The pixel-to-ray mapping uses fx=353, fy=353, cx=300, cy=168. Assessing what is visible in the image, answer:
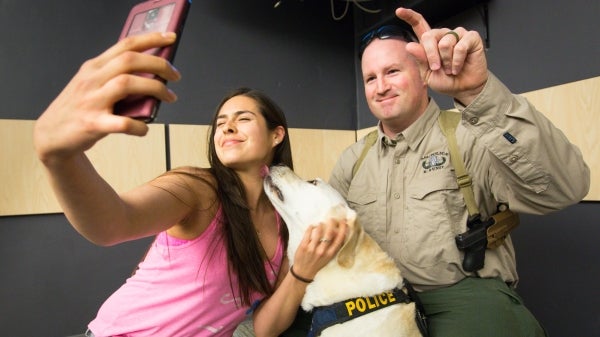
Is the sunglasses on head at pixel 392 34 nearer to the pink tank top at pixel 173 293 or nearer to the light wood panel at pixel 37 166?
the pink tank top at pixel 173 293

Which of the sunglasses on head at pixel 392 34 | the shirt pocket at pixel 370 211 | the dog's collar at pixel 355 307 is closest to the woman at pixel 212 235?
the dog's collar at pixel 355 307

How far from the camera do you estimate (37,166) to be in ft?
6.78

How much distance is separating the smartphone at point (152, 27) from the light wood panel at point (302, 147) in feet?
6.43

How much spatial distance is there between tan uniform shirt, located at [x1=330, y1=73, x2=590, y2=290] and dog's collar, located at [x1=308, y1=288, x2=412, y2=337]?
22 cm

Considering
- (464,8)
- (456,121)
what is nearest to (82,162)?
(456,121)

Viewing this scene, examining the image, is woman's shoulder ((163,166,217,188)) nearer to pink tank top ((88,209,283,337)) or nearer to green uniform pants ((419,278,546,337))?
pink tank top ((88,209,283,337))

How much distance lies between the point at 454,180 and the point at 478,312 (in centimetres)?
43

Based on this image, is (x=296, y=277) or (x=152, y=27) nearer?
(x=152, y=27)

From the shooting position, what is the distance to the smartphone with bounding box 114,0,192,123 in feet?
1.46

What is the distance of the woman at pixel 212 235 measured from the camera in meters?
0.72

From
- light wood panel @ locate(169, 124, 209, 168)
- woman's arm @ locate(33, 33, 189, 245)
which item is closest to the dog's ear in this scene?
woman's arm @ locate(33, 33, 189, 245)

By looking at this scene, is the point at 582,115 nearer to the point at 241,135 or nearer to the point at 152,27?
the point at 241,135

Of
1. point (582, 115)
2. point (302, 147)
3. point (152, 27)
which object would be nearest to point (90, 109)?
point (152, 27)

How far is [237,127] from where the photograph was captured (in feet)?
3.91
